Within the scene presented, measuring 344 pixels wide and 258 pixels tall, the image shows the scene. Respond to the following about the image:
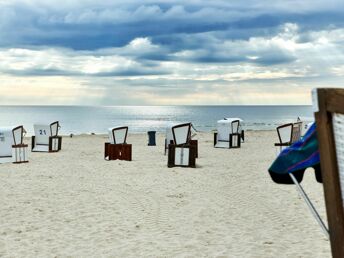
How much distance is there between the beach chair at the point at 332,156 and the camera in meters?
4.38

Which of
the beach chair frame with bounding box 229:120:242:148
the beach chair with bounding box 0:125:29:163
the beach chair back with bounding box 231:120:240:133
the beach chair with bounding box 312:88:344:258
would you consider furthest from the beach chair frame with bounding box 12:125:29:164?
the beach chair with bounding box 312:88:344:258

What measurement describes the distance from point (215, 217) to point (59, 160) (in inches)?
511

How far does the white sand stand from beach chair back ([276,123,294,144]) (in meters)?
3.23

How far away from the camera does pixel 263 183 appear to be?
15.6m

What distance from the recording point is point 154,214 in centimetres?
1123

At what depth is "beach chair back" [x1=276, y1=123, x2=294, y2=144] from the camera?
21.8 metres

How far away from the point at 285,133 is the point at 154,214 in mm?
12242

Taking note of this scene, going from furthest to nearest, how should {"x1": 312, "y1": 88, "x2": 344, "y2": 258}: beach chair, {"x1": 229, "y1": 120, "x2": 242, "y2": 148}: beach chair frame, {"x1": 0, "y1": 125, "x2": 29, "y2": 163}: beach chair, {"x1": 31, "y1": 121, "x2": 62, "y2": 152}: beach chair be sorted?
1. {"x1": 229, "y1": 120, "x2": 242, "y2": 148}: beach chair frame
2. {"x1": 31, "y1": 121, "x2": 62, "y2": 152}: beach chair
3. {"x1": 0, "y1": 125, "x2": 29, "y2": 163}: beach chair
4. {"x1": 312, "y1": 88, "x2": 344, "y2": 258}: beach chair

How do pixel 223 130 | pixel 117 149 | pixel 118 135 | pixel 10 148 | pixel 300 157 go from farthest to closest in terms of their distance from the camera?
1. pixel 223 130
2. pixel 118 135
3. pixel 117 149
4. pixel 10 148
5. pixel 300 157

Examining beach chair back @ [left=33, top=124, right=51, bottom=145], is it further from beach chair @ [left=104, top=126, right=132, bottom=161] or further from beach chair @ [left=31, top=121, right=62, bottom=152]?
beach chair @ [left=104, top=126, right=132, bottom=161]

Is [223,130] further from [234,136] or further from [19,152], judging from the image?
[19,152]

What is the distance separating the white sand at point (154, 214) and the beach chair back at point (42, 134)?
25.0 feet

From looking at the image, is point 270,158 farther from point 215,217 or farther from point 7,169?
point 215,217

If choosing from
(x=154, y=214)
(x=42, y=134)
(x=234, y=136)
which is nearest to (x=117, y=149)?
(x=42, y=134)
